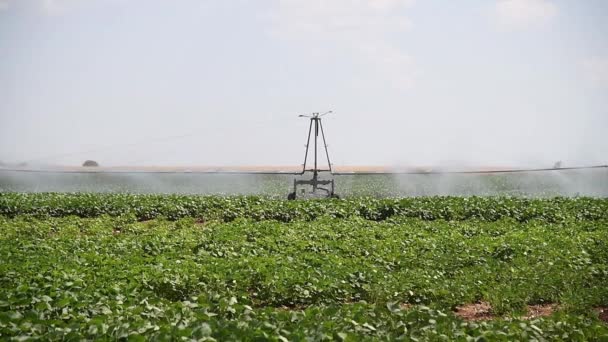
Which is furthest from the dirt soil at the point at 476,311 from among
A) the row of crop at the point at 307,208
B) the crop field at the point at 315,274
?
the row of crop at the point at 307,208

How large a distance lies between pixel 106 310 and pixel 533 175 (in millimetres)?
47035

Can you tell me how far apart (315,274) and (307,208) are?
33.6ft

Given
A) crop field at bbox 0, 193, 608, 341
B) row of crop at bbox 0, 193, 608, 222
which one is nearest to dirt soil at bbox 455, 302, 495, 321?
crop field at bbox 0, 193, 608, 341

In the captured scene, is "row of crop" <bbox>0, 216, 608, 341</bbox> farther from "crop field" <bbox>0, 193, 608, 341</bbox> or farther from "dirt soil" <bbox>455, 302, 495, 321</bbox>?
"dirt soil" <bbox>455, 302, 495, 321</bbox>

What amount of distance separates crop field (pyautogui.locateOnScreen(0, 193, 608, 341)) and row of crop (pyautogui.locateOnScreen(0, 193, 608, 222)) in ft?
0.30

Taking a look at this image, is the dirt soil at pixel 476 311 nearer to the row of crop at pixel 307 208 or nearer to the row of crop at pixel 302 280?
the row of crop at pixel 302 280

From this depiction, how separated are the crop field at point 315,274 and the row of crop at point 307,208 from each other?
9 centimetres

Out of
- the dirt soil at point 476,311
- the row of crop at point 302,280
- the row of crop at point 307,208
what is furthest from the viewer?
the row of crop at point 307,208

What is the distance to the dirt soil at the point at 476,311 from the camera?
10406 mm

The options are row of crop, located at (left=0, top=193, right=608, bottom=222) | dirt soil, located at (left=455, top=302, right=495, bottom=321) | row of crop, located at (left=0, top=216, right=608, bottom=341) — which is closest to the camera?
row of crop, located at (left=0, top=216, right=608, bottom=341)

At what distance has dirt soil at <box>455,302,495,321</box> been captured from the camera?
1041 cm

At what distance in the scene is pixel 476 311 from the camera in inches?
424

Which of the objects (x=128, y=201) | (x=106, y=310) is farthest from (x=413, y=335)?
(x=128, y=201)

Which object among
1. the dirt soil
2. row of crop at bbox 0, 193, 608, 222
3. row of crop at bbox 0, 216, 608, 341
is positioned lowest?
the dirt soil
